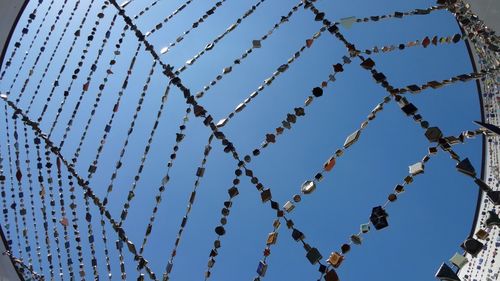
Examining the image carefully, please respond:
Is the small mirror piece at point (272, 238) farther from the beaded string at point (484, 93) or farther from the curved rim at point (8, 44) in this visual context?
the curved rim at point (8, 44)

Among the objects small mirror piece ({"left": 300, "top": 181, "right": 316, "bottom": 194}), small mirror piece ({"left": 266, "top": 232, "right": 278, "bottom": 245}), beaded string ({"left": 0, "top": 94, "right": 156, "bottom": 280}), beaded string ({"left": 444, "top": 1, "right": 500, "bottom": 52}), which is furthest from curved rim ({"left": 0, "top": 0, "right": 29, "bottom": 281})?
beaded string ({"left": 444, "top": 1, "right": 500, "bottom": 52})

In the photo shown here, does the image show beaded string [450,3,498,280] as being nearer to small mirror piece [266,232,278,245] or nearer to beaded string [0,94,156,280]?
small mirror piece [266,232,278,245]

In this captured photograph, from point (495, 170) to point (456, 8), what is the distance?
1473 mm

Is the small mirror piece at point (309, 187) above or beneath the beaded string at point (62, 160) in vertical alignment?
beneath

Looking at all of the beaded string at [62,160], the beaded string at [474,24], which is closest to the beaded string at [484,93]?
the beaded string at [474,24]

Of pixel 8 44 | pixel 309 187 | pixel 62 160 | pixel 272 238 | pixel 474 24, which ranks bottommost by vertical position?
pixel 272 238

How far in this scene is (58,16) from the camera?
3312mm

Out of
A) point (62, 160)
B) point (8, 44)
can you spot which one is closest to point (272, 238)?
point (62, 160)

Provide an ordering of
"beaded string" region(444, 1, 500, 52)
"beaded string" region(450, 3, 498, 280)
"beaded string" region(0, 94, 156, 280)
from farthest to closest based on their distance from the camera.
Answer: "beaded string" region(0, 94, 156, 280)
"beaded string" region(450, 3, 498, 280)
"beaded string" region(444, 1, 500, 52)

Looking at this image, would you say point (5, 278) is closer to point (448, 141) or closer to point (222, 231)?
point (222, 231)

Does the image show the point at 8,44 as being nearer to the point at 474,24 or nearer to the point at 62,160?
the point at 62,160

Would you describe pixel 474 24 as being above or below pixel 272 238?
above

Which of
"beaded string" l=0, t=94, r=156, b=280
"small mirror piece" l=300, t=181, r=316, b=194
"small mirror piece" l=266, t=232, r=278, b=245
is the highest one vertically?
"beaded string" l=0, t=94, r=156, b=280

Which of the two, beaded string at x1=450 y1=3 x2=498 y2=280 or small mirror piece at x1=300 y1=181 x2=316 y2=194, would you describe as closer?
small mirror piece at x1=300 y1=181 x2=316 y2=194
